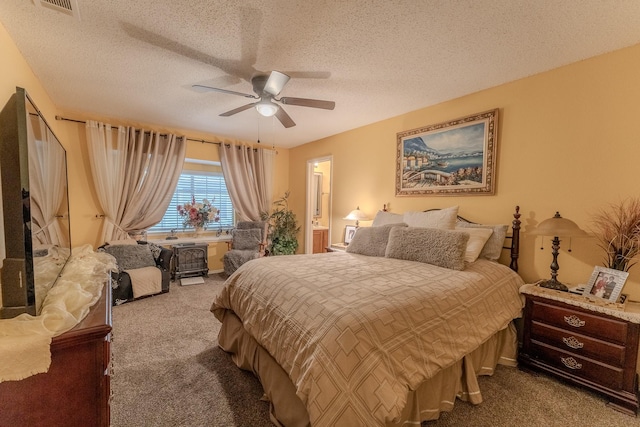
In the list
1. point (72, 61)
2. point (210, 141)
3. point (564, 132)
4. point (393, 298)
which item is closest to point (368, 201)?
point (564, 132)

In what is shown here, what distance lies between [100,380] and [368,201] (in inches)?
138

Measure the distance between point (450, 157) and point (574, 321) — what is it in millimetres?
1853

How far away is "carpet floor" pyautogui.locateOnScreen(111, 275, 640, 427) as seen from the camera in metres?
1.63

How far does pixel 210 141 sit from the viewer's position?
478 centimetres

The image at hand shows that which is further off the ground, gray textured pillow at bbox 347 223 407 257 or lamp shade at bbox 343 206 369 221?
lamp shade at bbox 343 206 369 221

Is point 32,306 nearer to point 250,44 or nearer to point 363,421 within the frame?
point 363,421

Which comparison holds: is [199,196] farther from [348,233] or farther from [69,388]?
[69,388]

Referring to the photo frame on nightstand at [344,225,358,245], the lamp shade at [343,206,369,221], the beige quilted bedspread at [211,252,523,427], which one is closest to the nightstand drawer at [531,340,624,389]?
the beige quilted bedspread at [211,252,523,427]

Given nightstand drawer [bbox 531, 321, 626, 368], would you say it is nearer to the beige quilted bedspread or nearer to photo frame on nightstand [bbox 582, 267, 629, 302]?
the beige quilted bedspread

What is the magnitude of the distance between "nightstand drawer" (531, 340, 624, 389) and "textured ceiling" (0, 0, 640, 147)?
2.31 metres

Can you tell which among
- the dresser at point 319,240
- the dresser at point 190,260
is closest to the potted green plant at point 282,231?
the dresser at point 319,240

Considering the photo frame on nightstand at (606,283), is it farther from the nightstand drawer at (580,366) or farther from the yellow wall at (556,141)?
the nightstand drawer at (580,366)

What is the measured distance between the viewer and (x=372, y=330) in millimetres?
1302

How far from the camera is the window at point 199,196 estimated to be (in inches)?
188
